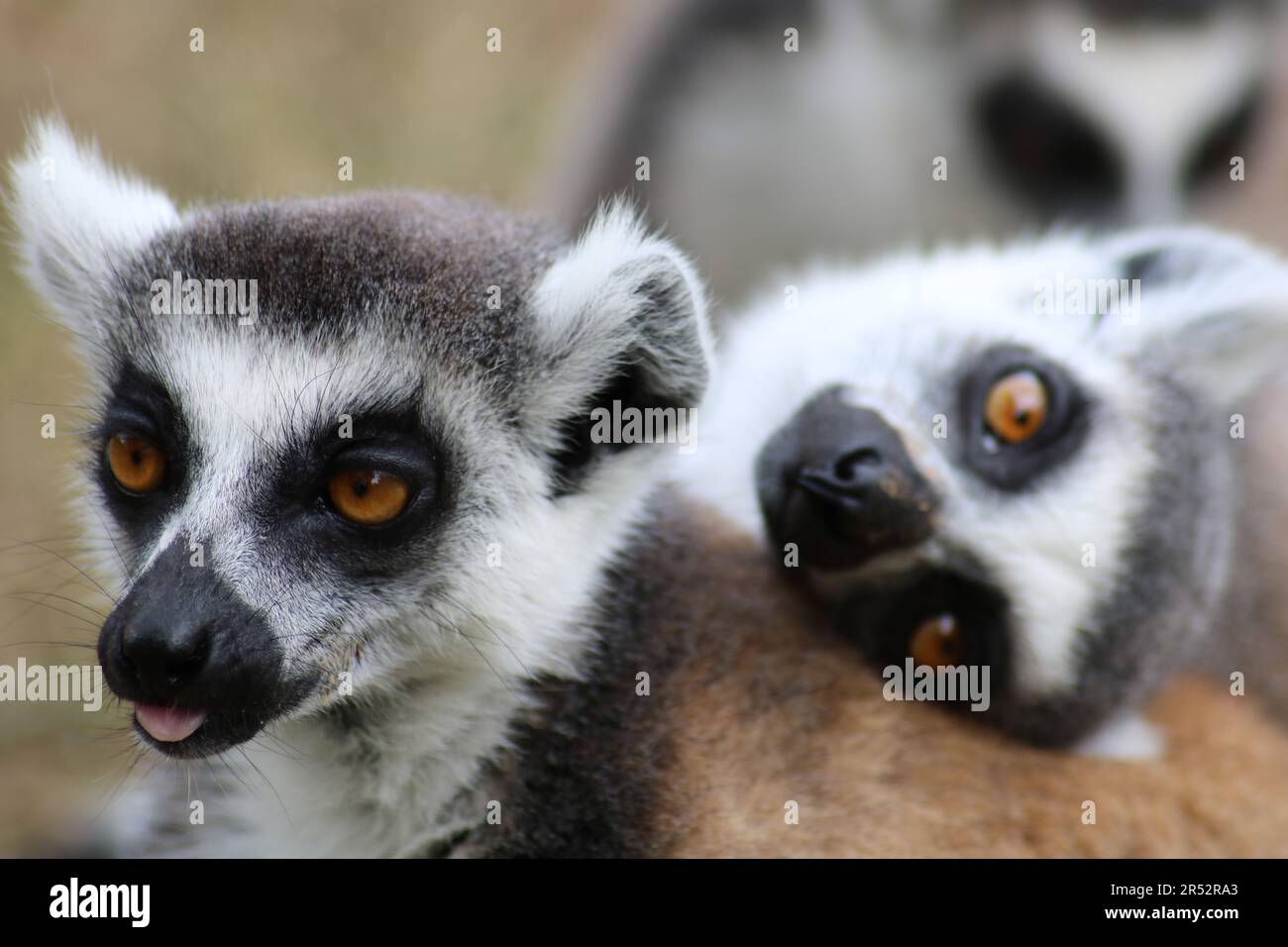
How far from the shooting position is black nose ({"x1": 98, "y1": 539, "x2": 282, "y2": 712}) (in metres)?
2.14

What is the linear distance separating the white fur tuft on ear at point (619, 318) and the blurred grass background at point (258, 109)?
10.0 ft

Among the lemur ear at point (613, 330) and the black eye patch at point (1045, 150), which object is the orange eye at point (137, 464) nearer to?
the lemur ear at point (613, 330)

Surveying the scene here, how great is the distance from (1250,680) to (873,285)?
5.08 feet

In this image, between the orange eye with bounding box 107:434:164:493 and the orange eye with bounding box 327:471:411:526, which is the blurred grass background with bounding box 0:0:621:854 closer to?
the orange eye with bounding box 107:434:164:493

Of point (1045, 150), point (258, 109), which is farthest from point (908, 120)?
point (258, 109)

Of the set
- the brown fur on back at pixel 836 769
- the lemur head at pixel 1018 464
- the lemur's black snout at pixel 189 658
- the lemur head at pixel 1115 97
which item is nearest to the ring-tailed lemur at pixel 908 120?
the lemur head at pixel 1115 97

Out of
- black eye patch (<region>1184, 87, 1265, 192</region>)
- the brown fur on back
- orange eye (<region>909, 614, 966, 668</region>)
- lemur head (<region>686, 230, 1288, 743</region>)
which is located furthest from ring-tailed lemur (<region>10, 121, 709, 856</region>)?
black eye patch (<region>1184, 87, 1265, 192</region>)

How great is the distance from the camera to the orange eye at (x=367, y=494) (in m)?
2.36

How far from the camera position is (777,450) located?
3.02 m

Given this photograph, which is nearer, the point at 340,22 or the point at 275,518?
the point at 275,518

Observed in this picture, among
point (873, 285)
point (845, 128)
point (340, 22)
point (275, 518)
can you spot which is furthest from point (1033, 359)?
point (340, 22)

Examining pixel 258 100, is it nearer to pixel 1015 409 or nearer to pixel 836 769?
pixel 1015 409

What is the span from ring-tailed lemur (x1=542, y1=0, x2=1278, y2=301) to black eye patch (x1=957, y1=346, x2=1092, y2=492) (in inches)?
90.2
